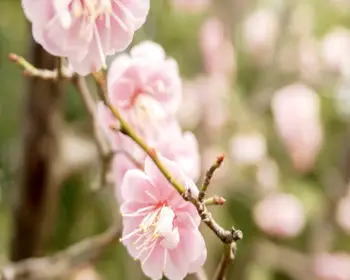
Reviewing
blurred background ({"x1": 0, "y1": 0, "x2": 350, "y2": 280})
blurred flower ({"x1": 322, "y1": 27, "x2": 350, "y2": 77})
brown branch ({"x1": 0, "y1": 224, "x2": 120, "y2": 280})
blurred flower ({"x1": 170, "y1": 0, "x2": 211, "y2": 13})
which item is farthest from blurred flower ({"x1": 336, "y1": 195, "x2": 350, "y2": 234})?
brown branch ({"x1": 0, "y1": 224, "x2": 120, "y2": 280})

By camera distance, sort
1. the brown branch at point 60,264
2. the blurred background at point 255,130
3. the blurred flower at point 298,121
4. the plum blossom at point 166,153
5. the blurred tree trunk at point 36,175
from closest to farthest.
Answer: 1. the plum blossom at point 166,153
2. the brown branch at point 60,264
3. the blurred tree trunk at point 36,175
4. the blurred background at point 255,130
5. the blurred flower at point 298,121

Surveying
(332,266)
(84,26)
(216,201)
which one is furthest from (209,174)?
(332,266)

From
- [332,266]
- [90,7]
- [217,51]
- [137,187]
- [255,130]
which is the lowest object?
[332,266]

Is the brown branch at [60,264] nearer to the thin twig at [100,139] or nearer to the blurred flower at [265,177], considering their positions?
the thin twig at [100,139]

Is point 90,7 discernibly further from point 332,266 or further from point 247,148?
point 332,266

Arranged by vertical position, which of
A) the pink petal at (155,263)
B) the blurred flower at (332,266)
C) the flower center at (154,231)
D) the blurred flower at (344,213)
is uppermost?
the flower center at (154,231)

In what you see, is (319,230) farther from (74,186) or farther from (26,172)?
(26,172)

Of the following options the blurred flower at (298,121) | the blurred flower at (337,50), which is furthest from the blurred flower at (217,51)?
the blurred flower at (337,50)
